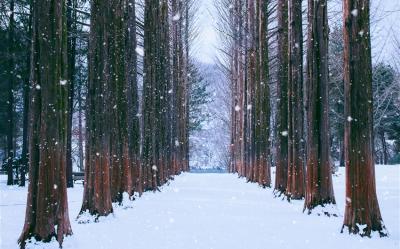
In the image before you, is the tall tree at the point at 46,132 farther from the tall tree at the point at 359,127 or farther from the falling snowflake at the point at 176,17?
the falling snowflake at the point at 176,17

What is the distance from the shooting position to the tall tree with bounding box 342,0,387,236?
747 cm

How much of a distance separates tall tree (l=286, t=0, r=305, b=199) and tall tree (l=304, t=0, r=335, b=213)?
7.97 feet

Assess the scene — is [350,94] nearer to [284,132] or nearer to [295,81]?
[295,81]

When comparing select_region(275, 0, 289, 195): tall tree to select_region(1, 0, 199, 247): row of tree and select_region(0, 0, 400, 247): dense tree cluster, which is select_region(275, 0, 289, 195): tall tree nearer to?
select_region(0, 0, 400, 247): dense tree cluster


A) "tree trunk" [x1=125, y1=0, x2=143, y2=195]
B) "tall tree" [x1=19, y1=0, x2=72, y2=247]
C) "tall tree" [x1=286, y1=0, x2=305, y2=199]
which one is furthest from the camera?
"tree trunk" [x1=125, y1=0, x2=143, y2=195]

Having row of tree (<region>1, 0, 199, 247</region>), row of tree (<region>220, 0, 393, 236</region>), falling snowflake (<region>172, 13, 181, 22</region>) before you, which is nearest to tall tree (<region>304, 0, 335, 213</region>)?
row of tree (<region>220, 0, 393, 236</region>)

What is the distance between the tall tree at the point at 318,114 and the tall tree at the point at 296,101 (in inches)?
95.7

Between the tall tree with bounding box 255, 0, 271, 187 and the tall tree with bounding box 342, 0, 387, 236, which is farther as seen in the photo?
the tall tree with bounding box 255, 0, 271, 187

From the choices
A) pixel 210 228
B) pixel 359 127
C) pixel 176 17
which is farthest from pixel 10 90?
pixel 359 127

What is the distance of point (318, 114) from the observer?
10.3m

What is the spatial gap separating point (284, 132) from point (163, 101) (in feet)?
28.6

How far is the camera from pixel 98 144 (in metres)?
9.93

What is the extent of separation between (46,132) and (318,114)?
5920 millimetres

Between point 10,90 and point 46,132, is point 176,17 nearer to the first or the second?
point 10,90
